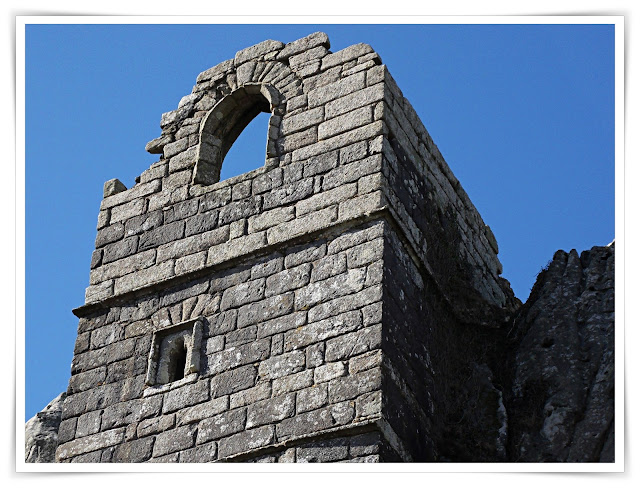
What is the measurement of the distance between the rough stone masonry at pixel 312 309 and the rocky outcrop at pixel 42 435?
0.92 m

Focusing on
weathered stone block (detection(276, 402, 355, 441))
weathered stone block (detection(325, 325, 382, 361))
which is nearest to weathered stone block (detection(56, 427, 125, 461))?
weathered stone block (detection(276, 402, 355, 441))

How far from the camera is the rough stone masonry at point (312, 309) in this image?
9.45 metres

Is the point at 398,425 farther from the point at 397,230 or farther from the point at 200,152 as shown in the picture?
the point at 200,152

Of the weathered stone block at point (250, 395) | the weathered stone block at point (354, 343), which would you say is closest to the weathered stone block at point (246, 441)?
the weathered stone block at point (250, 395)


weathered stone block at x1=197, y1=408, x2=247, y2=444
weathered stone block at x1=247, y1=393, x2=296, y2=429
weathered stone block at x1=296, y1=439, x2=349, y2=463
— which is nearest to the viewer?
weathered stone block at x1=296, y1=439, x2=349, y2=463

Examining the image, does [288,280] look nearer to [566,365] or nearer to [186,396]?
[186,396]

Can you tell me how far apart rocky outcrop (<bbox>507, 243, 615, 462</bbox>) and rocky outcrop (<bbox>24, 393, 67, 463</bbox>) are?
3.95 metres

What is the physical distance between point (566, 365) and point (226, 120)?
3.72m

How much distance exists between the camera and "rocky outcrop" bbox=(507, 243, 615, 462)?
31.6 ft

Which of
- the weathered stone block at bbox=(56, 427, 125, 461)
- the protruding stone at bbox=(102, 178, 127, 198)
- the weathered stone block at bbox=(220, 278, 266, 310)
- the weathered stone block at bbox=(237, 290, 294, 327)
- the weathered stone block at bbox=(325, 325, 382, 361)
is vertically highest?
the protruding stone at bbox=(102, 178, 127, 198)

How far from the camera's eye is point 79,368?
10750mm

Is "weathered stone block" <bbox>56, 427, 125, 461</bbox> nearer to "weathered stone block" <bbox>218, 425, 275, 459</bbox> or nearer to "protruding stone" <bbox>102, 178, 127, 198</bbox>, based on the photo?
"weathered stone block" <bbox>218, 425, 275, 459</bbox>
